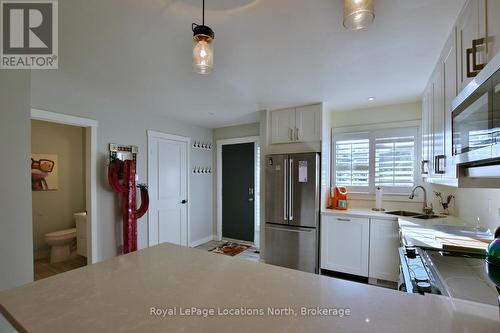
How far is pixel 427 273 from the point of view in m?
1.25

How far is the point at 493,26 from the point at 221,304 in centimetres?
158

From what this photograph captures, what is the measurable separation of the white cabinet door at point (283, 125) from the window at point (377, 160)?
821 millimetres

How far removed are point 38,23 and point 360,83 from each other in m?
2.78

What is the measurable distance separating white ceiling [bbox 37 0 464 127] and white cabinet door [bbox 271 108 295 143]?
46 cm

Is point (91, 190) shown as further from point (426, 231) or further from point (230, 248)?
point (426, 231)

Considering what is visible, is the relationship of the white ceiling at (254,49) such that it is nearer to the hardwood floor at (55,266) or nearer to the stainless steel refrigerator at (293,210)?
the stainless steel refrigerator at (293,210)

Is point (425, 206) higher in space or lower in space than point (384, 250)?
higher

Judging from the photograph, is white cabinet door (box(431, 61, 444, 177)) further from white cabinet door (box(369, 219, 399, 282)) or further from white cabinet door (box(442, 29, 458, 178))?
white cabinet door (box(369, 219, 399, 282))

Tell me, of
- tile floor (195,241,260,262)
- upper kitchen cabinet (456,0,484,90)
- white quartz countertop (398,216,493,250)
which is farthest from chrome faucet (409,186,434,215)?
tile floor (195,241,260,262)

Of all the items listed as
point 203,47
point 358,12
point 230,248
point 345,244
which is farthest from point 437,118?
point 230,248

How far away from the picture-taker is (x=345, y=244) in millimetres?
3074

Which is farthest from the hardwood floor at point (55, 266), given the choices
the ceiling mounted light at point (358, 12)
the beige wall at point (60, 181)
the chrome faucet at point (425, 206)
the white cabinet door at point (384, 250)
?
the chrome faucet at point (425, 206)

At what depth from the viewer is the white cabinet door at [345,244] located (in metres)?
2.98

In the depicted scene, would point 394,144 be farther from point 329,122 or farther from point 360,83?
point 360,83
